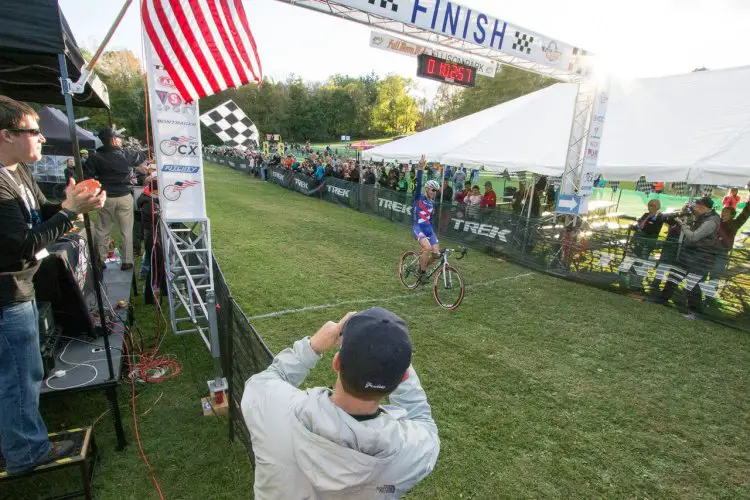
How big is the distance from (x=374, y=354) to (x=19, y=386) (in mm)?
2375

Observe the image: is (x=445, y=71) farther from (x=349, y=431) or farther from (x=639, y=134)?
(x=349, y=431)

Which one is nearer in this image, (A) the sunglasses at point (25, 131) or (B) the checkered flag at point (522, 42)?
(A) the sunglasses at point (25, 131)

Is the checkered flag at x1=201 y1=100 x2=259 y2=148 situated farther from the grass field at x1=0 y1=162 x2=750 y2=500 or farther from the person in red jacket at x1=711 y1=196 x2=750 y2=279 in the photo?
the person in red jacket at x1=711 y1=196 x2=750 y2=279

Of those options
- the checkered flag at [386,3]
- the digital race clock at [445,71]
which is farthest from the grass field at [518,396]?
the checkered flag at [386,3]

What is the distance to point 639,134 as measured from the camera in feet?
33.0

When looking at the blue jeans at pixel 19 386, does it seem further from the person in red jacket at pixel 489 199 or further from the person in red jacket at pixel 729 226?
the person in red jacket at pixel 489 199

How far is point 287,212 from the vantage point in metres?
15.3

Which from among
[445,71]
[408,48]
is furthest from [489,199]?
[408,48]

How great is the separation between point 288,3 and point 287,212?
906cm

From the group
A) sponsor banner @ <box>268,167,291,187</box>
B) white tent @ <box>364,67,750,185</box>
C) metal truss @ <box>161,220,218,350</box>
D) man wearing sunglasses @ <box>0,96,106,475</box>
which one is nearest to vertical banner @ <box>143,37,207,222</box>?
metal truss @ <box>161,220,218,350</box>

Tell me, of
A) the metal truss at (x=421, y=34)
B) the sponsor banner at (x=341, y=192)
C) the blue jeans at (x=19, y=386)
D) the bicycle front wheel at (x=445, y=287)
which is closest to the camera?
the blue jeans at (x=19, y=386)

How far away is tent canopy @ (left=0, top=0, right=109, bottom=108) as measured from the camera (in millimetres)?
2635

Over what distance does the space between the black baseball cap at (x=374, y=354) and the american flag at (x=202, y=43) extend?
4196 millimetres

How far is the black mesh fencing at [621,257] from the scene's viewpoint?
6824 millimetres
